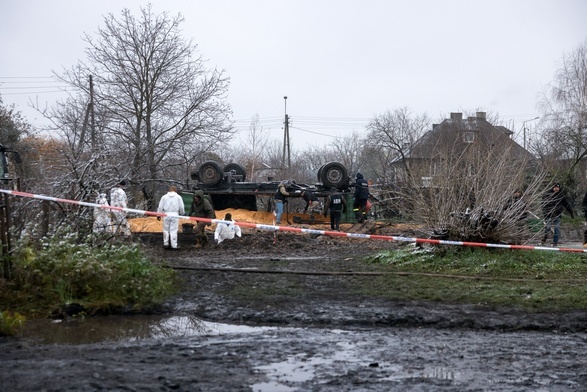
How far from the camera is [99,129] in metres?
31.9

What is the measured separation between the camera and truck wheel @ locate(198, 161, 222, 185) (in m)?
27.4

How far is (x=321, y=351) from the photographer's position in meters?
6.99

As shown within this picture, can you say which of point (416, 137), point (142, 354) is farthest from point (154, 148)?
point (142, 354)

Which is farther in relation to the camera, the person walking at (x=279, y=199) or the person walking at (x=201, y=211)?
the person walking at (x=279, y=199)

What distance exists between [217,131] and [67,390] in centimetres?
2783

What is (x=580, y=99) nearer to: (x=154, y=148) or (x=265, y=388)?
(x=154, y=148)

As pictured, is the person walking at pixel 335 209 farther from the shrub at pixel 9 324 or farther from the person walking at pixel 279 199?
the shrub at pixel 9 324

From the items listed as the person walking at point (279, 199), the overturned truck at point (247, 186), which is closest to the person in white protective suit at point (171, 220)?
the person walking at point (279, 199)

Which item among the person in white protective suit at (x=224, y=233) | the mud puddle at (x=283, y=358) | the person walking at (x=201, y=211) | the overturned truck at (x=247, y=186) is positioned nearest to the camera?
the mud puddle at (x=283, y=358)

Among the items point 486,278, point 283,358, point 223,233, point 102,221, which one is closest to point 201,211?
point 223,233

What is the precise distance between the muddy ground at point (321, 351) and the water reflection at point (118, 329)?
10.6 inches

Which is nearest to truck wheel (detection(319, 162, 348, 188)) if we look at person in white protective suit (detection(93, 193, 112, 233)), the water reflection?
person in white protective suit (detection(93, 193, 112, 233))

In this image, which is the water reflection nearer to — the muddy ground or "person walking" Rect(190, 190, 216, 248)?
the muddy ground

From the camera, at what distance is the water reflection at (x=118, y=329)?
7602mm
